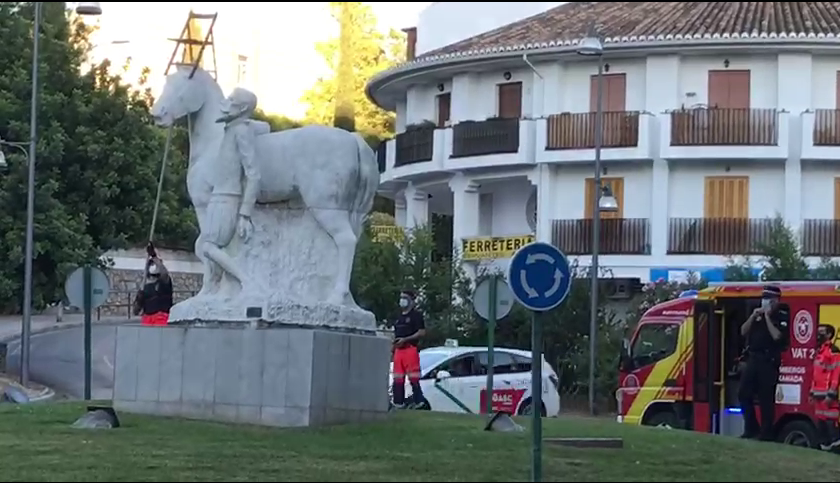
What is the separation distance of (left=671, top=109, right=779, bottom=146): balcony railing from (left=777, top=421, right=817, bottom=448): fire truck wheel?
1012 inches

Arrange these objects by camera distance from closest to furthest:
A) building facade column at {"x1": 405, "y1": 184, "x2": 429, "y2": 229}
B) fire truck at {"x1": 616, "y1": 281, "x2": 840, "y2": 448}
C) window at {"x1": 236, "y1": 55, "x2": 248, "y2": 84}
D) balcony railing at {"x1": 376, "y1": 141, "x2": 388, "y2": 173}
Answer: fire truck at {"x1": 616, "y1": 281, "x2": 840, "y2": 448}
building facade column at {"x1": 405, "y1": 184, "x2": 429, "y2": 229}
balcony railing at {"x1": 376, "y1": 141, "x2": 388, "y2": 173}
window at {"x1": 236, "y1": 55, "x2": 248, "y2": 84}

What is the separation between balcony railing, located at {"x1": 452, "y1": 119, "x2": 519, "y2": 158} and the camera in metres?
52.5

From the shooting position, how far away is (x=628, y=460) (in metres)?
15.7

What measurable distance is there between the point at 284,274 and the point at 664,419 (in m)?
10.2

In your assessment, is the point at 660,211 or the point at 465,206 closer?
the point at 660,211

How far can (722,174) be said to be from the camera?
50875 millimetres

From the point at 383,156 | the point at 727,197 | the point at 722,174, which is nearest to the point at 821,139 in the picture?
the point at 722,174

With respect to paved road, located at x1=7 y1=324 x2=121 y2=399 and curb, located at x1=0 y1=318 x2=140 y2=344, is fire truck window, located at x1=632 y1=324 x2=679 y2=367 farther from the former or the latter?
curb, located at x1=0 y1=318 x2=140 y2=344

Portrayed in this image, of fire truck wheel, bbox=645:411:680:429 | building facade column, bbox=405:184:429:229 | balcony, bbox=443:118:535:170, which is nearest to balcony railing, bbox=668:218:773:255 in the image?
balcony, bbox=443:118:535:170

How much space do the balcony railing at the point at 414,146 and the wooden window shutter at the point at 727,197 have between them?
27.9ft

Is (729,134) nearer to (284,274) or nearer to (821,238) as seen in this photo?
(821,238)

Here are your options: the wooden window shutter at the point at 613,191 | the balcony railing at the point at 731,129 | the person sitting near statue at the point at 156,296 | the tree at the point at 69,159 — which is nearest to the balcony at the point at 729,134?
the balcony railing at the point at 731,129

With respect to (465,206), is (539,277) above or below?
below

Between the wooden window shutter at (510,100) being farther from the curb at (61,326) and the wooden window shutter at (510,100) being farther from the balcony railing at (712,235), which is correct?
the curb at (61,326)
